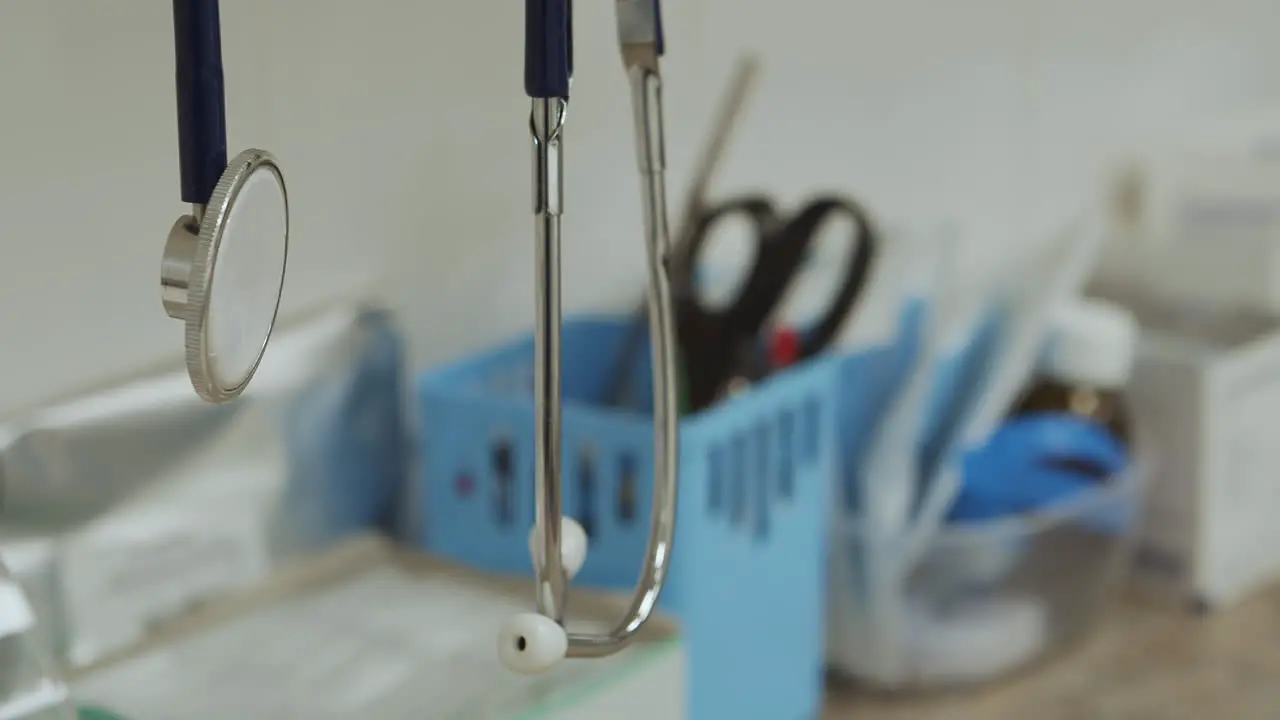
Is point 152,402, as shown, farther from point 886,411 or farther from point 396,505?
point 886,411

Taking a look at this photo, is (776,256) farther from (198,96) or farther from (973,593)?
(198,96)

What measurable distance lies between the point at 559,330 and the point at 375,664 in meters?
0.21

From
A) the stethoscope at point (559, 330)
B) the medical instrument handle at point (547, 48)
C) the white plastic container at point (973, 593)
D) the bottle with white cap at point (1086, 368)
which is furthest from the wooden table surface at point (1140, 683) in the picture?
the medical instrument handle at point (547, 48)

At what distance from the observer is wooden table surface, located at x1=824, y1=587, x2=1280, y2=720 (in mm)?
780

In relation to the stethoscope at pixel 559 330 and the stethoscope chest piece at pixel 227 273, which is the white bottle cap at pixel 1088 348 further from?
the stethoscope chest piece at pixel 227 273

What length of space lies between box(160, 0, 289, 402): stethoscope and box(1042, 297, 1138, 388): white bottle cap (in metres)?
0.62

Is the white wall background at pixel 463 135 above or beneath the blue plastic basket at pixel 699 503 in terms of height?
above

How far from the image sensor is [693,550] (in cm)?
63

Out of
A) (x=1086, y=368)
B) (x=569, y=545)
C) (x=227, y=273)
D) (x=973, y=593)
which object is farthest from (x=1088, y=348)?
(x=227, y=273)

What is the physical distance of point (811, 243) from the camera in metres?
0.69

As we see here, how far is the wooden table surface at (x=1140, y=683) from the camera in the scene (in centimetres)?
78

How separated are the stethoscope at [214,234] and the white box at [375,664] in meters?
0.20

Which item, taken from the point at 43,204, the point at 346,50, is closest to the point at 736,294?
the point at 346,50

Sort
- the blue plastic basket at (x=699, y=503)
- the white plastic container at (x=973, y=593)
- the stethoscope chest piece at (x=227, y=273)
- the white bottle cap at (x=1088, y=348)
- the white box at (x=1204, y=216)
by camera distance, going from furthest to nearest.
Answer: the white box at (x=1204, y=216) → the white bottle cap at (x=1088, y=348) → the white plastic container at (x=973, y=593) → the blue plastic basket at (x=699, y=503) → the stethoscope chest piece at (x=227, y=273)
